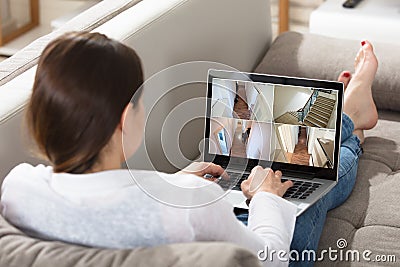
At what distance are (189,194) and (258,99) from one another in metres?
0.60

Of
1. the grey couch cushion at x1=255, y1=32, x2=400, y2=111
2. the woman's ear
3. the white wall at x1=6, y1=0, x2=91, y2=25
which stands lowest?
the white wall at x1=6, y1=0, x2=91, y2=25

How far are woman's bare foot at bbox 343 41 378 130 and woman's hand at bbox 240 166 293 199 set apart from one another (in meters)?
0.52

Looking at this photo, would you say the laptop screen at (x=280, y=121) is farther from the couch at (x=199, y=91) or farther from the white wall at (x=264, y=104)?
the couch at (x=199, y=91)

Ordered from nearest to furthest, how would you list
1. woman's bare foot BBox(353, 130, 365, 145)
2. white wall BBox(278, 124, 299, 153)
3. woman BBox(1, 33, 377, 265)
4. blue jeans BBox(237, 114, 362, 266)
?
1. woman BBox(1, 33, 377, 265)
2. blue jeans BBox(237, 114, 362, 266)
3. white wall BBox(278, 124, 299, 153)
4. woman's bare foot BBox(353, 130, 365, 145)

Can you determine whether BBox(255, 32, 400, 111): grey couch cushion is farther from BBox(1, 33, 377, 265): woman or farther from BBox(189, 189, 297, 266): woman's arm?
BBox(1, 33, 377, 265): woman

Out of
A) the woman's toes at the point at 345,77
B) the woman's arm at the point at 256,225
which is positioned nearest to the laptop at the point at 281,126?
the woman's arm at the point at 256,225

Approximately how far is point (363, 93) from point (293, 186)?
523 mm

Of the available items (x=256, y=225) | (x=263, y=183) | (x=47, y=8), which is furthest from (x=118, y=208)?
(x=47, y=8)

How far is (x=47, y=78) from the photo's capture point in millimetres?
1173

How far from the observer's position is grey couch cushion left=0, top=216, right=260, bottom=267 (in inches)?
41.6

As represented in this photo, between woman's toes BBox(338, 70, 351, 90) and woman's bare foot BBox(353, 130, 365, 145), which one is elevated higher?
woman's toes BBox(338, 70, 351, 90)

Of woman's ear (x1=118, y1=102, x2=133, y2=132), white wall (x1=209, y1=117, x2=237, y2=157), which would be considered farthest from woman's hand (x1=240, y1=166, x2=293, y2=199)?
woman's ear (x1=118, y1=102, x2=133, y2=132)

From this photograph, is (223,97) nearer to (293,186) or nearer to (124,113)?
(293,186)

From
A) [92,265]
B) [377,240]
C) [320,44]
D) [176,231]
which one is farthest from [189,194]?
[320,44]
